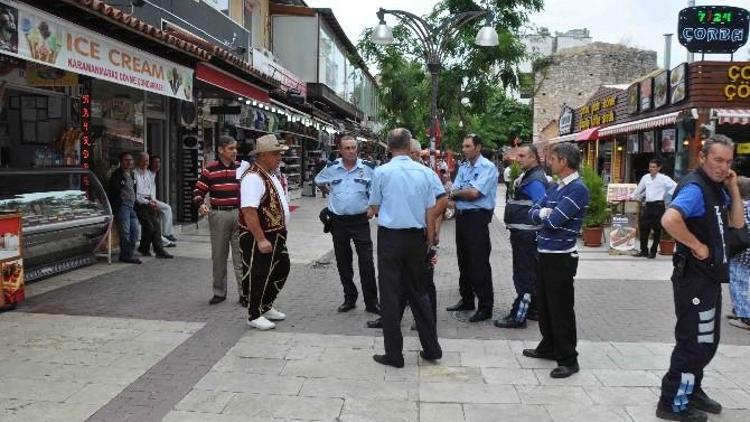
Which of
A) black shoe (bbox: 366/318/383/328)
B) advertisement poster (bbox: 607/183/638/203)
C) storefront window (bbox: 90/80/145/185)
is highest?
storefront window (bbox: 90/80/145/185)

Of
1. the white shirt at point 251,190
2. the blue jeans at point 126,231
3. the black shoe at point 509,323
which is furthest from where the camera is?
the blue jeans at point 126,231

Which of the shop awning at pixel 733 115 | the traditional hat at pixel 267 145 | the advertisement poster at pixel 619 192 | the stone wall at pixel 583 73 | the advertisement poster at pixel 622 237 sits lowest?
the advertisement poster at pixel 622 237

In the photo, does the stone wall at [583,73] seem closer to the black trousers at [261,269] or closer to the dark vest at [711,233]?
the black trousers at [261,269]

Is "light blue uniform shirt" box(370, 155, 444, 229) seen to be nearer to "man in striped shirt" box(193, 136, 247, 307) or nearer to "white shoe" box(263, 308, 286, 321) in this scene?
"white shoe" box(263, 308, 286, 321)

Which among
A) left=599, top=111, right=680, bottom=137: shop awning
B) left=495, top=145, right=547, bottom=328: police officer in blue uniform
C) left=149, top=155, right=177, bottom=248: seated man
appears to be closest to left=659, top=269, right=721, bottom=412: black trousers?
left=495, top=145, right=547, bottom=328: police officer in blue uniform

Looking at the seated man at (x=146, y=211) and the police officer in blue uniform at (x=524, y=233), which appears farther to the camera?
the seated man at (x=146, y=211)

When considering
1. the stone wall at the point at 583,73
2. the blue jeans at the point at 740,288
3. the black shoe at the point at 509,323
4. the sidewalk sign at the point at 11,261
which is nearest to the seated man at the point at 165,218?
the sidewalk sign at the point at 11,261

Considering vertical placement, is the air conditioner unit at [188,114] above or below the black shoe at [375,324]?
above

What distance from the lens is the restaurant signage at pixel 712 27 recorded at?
15750 mm

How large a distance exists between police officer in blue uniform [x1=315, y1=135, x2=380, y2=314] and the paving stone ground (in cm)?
41

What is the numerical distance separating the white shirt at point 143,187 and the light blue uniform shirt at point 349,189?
4.01 meters

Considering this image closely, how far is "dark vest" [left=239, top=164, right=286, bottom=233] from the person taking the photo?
599 centimetres

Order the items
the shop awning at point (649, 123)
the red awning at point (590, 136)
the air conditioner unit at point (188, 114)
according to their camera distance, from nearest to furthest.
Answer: the air conditioner unit at point (188, 114) < the shop awning at point (649, 123) < the red awning at point (590, 136)

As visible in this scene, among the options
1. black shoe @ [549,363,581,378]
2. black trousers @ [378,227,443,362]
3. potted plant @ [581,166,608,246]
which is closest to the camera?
black shoe @ [549,363,581,378]
